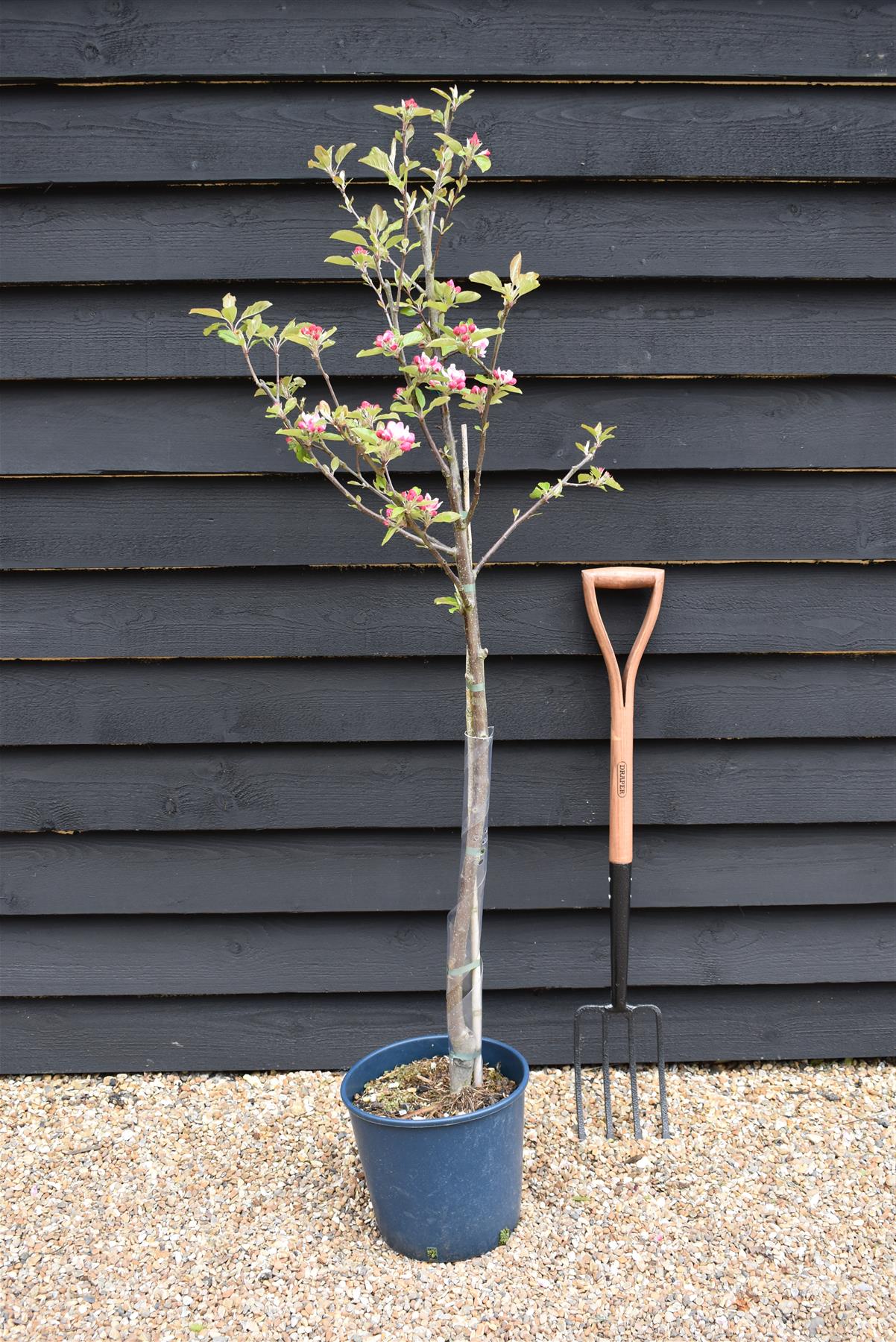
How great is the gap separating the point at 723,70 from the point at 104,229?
1306mm

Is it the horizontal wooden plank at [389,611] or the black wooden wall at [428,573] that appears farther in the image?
the horizontal wooden plank at [389,611]

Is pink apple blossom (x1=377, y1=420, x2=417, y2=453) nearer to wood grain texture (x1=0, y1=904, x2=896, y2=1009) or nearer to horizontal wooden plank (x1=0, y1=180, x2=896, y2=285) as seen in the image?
horizontal wooden plank (x1=0, y1=180, x2=896, y2=285)

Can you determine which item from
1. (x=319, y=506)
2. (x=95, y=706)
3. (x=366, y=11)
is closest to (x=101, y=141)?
(x=366, y=11)

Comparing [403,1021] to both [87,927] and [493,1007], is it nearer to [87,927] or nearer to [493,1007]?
[493,1007]

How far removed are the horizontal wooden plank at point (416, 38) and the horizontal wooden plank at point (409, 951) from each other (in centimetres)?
178

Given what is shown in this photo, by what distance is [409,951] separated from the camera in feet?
6.98

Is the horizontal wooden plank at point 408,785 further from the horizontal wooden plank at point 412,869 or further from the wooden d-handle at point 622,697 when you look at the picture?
the wooden d-handle at point 622,697

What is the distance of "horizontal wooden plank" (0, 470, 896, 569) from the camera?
2002 mm

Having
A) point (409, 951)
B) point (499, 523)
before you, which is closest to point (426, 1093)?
point (409, 951)

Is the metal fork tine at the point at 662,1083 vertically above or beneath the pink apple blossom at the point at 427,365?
beneath

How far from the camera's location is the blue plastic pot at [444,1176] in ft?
5.09

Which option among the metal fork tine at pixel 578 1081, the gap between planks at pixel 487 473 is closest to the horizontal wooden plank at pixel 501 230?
the gap between planks at pixel 487 473

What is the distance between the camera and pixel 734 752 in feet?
6.82

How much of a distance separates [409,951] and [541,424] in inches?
47.1
